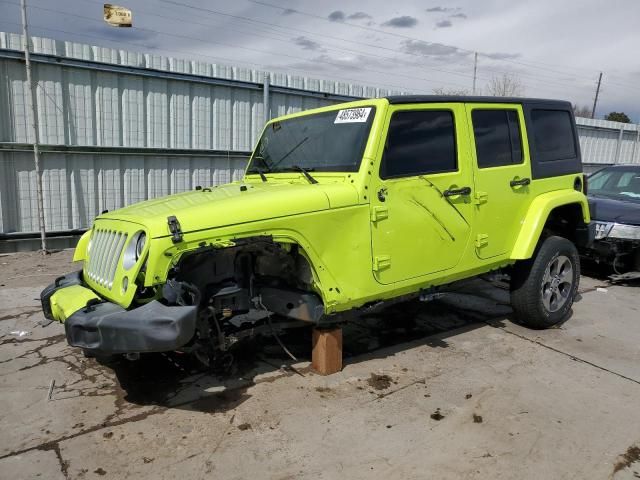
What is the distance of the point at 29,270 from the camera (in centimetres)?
692

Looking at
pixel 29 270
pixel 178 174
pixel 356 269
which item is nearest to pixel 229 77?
pixel 178 174

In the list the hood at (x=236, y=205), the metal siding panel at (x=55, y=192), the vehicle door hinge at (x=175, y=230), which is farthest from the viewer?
the metal siding panel at (x=55, y=192)

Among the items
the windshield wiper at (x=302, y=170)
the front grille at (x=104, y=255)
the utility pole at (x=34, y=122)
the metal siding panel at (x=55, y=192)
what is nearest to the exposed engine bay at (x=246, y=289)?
the front grille at (x=104, y=255)

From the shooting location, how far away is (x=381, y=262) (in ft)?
12.3

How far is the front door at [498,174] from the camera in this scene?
14.4 feet

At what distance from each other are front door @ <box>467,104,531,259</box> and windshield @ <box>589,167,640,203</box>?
384 cm

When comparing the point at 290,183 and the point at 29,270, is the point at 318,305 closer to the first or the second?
the point at 290,183

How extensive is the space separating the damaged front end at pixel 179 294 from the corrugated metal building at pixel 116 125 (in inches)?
174

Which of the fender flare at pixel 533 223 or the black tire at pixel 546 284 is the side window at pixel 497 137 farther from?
the black tire at pixel 546 284

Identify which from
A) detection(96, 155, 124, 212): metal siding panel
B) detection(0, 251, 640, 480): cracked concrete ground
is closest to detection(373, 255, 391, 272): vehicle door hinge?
detection(0, 251, 640, 480): cracked concrete ground

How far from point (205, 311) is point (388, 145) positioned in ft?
5.80

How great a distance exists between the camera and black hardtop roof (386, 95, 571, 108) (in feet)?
12.9

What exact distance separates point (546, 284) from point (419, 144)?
2174 millimetres

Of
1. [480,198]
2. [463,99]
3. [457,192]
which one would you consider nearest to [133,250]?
[457,192]
